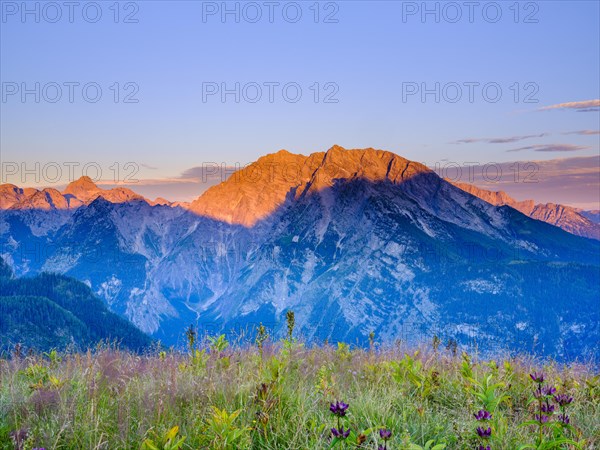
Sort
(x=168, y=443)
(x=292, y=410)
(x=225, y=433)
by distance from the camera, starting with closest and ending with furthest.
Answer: (x=168, y=443), (x=225, y=433), (x=292, y=410)

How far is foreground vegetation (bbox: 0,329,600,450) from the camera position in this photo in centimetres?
546

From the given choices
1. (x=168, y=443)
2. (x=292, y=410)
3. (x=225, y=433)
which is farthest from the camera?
(x=292, y=410)

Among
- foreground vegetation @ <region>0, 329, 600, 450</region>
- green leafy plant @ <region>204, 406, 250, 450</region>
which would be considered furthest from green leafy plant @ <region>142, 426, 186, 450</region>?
green leafy plant @ <region>204, 406, 250, 450</region>

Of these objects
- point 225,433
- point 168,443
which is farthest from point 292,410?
point 168,443

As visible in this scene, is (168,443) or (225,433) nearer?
(168,443)

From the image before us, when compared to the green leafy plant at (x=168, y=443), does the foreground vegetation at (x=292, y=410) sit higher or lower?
lower

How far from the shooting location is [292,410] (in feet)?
21.1

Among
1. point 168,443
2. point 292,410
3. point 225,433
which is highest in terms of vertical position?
point 168,443

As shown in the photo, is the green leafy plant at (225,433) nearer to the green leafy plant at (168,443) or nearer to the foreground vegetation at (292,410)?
the foreground vegetation at (292,410)

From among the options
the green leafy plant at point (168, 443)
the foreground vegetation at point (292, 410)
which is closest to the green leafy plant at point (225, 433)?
the foreground vegetation at point (292, 410)

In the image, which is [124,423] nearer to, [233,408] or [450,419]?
[233,408]

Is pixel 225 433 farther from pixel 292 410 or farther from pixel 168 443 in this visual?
pixel 292 410

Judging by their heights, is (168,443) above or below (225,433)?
above

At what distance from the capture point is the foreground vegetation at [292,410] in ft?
17.9
